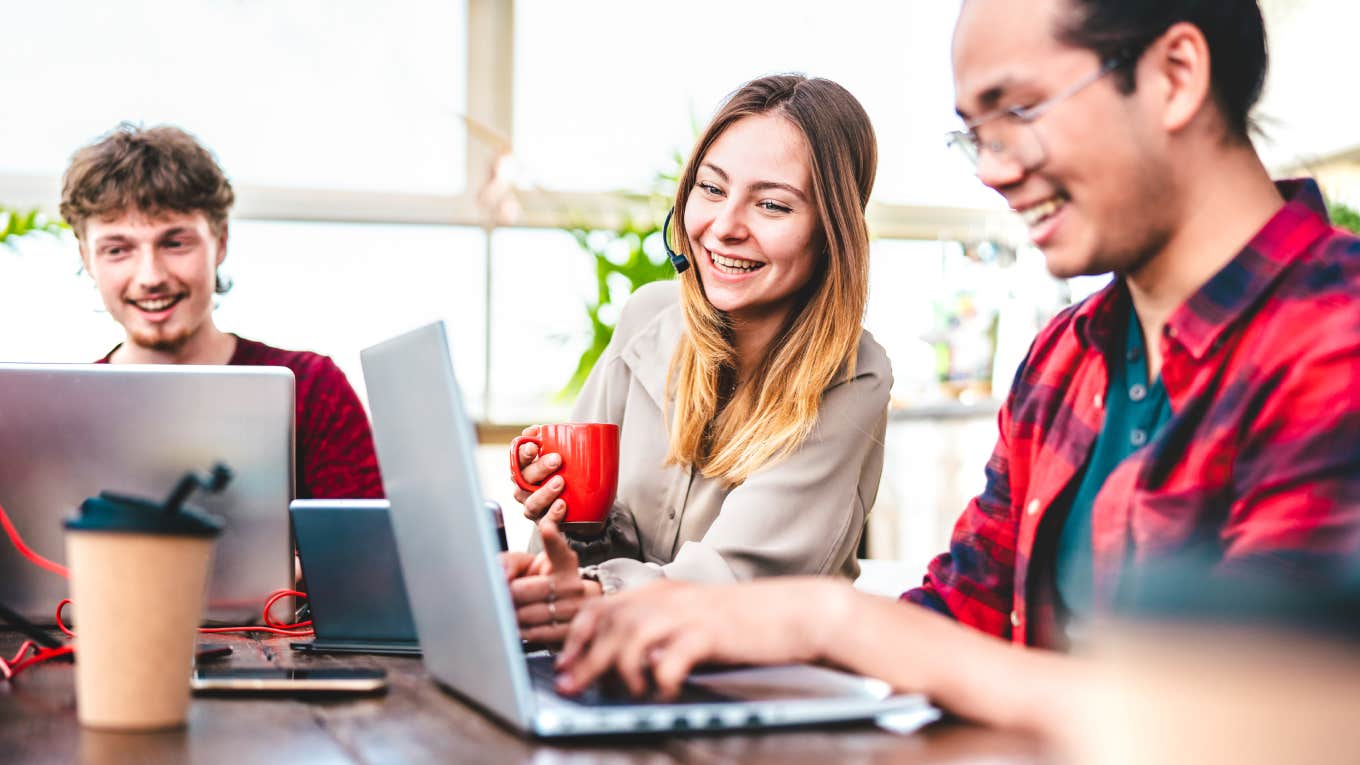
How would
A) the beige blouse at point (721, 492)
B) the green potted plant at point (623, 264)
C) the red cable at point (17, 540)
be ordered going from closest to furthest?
the red cable at point (17, 540), the beige blouse at point (721, 492), the green potted plant at point (623, 264)

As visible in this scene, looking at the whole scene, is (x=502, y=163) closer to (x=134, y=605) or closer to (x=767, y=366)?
(x=767, y=366)

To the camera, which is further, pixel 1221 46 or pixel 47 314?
pixel 47 314

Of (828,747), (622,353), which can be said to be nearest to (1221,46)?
(828,747)

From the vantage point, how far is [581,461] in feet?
4.58

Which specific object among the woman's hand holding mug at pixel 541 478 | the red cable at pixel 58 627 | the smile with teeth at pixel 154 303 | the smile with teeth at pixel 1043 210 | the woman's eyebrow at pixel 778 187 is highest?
the woman's eyebrow at pixel 778 187

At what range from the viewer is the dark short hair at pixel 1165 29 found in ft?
3.37

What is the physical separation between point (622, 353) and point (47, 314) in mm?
2703

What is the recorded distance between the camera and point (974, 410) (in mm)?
4082

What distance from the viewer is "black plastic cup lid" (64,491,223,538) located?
2.70ft

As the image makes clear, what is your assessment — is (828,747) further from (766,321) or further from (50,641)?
(766,321)

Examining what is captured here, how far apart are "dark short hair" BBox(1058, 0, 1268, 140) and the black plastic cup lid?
769 mm

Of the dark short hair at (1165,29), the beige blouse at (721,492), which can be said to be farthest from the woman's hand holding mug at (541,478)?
the dark short hair at (1165,29)

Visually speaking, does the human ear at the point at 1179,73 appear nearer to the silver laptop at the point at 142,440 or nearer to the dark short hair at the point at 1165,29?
the dark short hair at the point at 1165,29

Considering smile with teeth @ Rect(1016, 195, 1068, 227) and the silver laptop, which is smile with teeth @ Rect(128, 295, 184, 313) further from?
smile with teeth @ Rect(1016, 195, 1068, 227)
